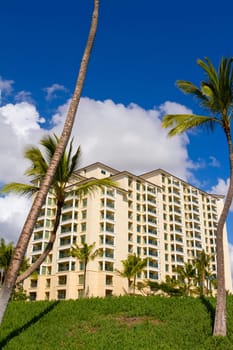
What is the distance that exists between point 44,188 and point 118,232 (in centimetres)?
5841

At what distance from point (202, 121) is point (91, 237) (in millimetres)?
49365

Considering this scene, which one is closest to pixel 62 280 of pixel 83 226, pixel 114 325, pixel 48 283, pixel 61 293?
pixel 61 293

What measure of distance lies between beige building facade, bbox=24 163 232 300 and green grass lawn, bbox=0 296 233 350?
3182cm

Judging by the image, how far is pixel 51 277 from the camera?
64.8 m

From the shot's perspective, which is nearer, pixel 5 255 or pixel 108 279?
pixel 5 255

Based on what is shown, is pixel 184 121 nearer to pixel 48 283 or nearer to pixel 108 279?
pixel 108 279

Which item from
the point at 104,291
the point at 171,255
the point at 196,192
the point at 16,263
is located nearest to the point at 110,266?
the point at 104,291

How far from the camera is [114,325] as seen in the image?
1596 centimetres

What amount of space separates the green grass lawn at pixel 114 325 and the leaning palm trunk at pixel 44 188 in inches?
205

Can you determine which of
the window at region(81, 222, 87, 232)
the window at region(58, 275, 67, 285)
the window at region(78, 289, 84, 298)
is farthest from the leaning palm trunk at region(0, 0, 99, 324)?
the window at region(58, 275, 67, 285)

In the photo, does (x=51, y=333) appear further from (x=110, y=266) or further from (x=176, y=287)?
(x=176, y=287)

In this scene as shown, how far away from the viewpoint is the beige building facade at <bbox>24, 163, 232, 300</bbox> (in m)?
62.5

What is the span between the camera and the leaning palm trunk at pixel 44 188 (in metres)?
9.54

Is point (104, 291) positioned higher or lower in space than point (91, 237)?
lower
